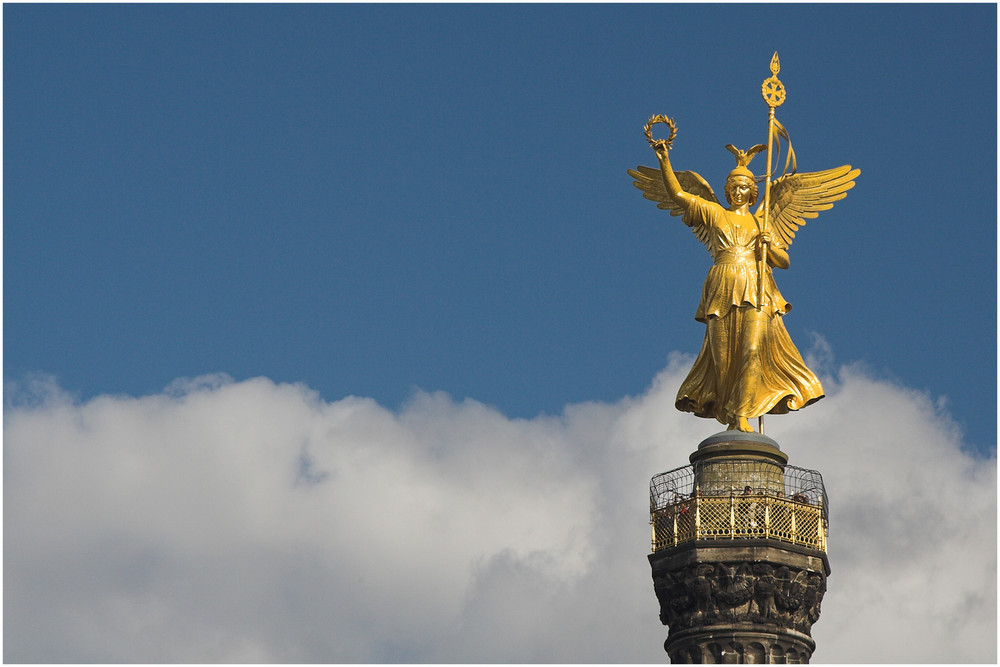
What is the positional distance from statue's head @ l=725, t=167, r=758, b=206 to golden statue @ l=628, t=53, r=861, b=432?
0.07 feet

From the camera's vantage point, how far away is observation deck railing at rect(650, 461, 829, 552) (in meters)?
47.0

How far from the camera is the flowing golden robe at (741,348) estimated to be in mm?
49750

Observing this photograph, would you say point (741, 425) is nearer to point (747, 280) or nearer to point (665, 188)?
point (747, 280)

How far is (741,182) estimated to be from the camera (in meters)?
51.3

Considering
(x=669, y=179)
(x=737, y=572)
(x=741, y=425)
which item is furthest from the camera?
(x=669, y=179)

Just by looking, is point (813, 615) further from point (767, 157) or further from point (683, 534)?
point (767, 157)

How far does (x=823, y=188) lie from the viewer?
52250 mm

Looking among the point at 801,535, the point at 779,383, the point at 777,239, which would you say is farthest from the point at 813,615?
the point at 777,239

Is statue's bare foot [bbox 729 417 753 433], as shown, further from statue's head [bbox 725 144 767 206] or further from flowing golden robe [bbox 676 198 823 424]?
statue's head [bbox 725 144 767 206]

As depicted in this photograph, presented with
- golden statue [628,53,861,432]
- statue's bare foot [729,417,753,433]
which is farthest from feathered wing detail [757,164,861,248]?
statue's bare foot [729,417,753,433]

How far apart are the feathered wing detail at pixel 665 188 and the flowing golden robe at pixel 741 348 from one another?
3.24ft

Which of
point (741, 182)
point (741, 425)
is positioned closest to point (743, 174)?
point (741, 182)

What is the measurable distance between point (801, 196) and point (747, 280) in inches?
120

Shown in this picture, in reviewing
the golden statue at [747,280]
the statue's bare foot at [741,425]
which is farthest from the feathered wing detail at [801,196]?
the statue's bare foot at [741,425]
